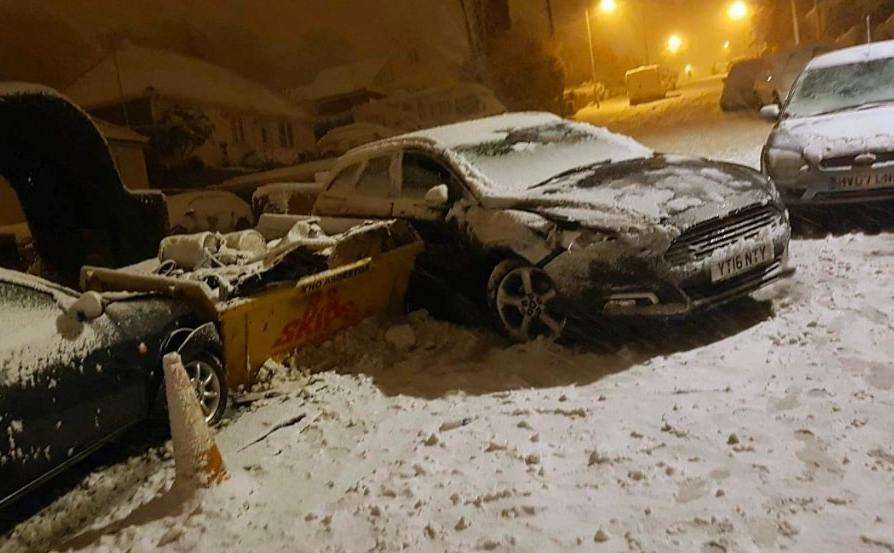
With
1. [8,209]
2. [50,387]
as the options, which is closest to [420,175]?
[50,387]

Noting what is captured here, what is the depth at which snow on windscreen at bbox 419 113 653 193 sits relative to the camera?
5961mm

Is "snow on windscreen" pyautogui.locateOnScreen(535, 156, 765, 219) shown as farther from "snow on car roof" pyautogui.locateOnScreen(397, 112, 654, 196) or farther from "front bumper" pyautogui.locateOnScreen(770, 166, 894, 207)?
"front bumper" pyautogui.locateOnScreen(770, 166, 894, 207)

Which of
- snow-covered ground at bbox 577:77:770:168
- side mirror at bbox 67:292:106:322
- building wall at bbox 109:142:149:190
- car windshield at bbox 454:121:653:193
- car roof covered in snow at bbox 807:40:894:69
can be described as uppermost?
building wall at bbox 109:142:149:190

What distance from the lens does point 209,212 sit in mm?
19703

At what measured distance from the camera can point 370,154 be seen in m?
6.97

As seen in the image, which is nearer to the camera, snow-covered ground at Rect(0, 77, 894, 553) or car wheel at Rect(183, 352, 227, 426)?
snow-covered ground at Rect(0, 77, 894, 553)

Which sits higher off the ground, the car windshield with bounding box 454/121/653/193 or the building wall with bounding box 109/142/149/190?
the building wall with bounding box 109/142/149/190

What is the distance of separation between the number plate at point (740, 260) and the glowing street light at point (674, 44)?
86945mm

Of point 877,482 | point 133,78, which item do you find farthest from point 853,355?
point 133,78

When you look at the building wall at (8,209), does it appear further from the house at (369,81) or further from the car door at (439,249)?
the car door at (439,249)

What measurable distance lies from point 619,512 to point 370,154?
15.2 ft

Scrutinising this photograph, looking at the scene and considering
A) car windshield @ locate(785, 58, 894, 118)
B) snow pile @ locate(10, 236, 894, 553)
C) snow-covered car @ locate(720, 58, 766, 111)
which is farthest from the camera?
snow-covered car @ locate(720, 58, 766, 111)

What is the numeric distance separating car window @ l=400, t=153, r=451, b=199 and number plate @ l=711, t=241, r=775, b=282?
2232 mm

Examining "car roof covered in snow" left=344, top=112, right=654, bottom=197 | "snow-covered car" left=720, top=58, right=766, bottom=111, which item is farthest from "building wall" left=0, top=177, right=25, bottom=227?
"snow-covered car" left=720, top=58, right=766, bottom=111
